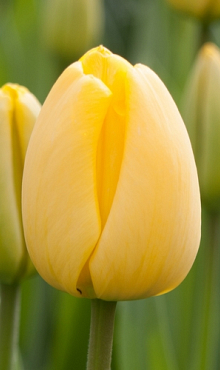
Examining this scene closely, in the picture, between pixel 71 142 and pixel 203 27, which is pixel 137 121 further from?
pixel 203 27

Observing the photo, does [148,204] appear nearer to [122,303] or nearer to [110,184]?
[110,184]

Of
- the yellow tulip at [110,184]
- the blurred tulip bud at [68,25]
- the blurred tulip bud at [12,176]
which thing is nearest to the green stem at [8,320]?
the blurred tulip bud at [12,176]

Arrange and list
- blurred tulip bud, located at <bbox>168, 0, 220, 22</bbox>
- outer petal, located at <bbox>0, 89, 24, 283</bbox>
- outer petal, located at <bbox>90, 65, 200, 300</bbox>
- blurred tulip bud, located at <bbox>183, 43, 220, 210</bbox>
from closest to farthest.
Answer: outer petal, located at <bbox>90, 65, 200, 300</bbox>
outer petal, located at <bbox>0, 89, 24, 283</bbox>
blurred tulip bud, located at <bbox>183, 43, 220, 210</bbox>
blurred tulip bud, located at <bbox>168, 0, 220, 22</bbox>

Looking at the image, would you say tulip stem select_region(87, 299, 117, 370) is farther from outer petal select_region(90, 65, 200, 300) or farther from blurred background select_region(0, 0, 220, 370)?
blurred background select_region(0, 0, 220, 370)

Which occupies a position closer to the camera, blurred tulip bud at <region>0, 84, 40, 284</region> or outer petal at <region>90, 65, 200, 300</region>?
outer petal at <region>90, 65, 200, 300</region>

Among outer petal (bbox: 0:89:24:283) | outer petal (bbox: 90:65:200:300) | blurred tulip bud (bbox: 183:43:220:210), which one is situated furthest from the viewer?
blurred tulip bud (bbox: 183:43:220:210)

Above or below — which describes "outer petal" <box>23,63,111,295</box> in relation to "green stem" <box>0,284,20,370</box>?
above

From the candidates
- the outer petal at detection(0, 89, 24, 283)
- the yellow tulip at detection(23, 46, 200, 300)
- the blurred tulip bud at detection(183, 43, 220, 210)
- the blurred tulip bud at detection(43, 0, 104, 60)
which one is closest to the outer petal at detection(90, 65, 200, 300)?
the yellow tulip at detection(23, 46, 200, 300)
